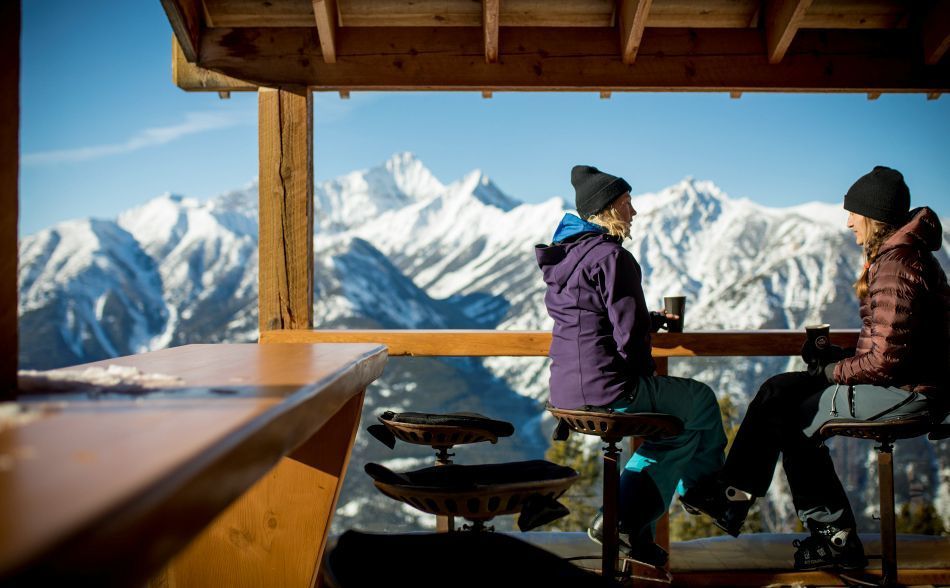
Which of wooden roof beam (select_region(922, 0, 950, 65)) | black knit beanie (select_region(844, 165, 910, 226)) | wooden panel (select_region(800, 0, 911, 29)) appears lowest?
black knit beanie (select_region(844, 165, 910, 226))

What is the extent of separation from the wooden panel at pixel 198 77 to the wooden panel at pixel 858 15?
2.53 metres

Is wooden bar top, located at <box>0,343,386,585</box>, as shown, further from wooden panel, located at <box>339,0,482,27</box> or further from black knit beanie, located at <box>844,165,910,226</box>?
wooden panel, located at <box>339,0,482,27</box>

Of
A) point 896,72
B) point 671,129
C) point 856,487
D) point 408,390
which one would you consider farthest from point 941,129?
point 896,72

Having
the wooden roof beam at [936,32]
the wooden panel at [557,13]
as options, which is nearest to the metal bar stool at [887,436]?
the wooden roof beam at [936,32]

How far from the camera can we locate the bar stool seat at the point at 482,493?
5.41 feet

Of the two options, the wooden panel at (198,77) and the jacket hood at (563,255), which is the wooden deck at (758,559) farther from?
the wooden panel at (198,77)

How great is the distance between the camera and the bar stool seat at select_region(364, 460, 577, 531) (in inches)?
65.0

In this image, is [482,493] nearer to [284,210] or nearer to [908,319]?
[908,319]

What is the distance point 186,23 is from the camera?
364cm

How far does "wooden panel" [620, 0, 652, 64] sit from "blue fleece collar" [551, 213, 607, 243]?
984 millimetres

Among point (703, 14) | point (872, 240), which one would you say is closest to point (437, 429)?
point (872, 240)

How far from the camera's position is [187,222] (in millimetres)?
94500

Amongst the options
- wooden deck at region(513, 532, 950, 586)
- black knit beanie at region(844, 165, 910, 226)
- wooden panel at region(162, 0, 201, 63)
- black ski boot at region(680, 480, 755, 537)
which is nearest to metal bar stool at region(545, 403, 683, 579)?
black ski boot at region(680, 480, 755, 537)

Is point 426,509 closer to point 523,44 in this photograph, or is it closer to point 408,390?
point 523,44
